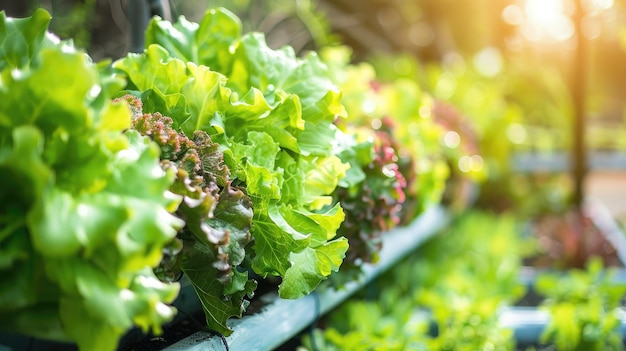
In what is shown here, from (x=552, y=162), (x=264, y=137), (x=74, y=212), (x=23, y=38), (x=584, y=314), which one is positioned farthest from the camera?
(x=552, y=162)

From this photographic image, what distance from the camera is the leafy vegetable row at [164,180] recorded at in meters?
0.71

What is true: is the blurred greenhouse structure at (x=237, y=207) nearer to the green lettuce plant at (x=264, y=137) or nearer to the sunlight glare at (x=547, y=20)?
the green lettuce plant at (x=264, y=137)

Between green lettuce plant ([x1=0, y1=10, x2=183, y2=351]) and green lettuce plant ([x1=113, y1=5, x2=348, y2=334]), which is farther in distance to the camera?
green lettuce plant ([x1=113, y1=5, x2=348, y2=334])

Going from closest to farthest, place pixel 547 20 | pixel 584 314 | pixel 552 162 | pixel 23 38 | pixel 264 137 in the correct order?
1. pixel 23 38
2. pixel 264 137
3. pixel 584 314
4. pixel 552 162
5. pixel 547 20

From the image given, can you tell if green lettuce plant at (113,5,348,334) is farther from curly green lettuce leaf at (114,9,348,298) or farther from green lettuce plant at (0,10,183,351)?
green lettuce plant at (0,10,183,351)

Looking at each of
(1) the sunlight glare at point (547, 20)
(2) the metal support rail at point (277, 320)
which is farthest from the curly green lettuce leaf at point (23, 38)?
(1) the sunlight glare at point (547, 20)

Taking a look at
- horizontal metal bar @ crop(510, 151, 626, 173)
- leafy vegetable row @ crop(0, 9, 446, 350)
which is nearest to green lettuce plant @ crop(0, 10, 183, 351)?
leafy vegetable row @ crop(0, 9, 446, 350)

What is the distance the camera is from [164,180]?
2.42 ft

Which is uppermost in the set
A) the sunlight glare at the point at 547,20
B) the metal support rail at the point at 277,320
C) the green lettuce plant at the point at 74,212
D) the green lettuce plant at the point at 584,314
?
the sunlight glare at the point at 547,20

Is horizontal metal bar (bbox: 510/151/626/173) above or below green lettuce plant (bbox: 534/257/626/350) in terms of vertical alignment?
above

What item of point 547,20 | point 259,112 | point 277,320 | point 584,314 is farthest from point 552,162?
point 259,112

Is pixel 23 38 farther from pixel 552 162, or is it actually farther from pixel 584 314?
pixel 552 162

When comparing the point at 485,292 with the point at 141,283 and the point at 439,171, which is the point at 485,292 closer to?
the point at 439,171

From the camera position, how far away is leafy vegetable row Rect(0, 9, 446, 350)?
27.8 inches
